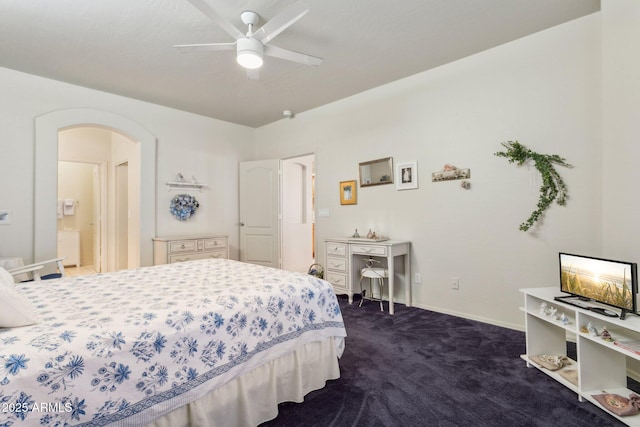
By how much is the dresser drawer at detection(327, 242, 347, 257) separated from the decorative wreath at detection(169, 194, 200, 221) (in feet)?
7.11

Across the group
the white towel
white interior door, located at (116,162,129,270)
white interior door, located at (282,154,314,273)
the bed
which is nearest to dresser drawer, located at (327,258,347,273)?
white interior door, located at (282,154,314,273)

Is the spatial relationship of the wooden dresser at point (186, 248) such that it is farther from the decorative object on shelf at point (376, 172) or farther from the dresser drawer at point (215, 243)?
the decorative object on shelf at point (376, 172)

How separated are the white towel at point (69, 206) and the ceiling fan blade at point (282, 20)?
630 cm

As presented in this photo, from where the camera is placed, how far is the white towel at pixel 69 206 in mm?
6218

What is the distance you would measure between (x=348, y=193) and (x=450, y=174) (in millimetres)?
1351

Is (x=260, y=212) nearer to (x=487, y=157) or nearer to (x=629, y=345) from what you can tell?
(x=487, y=157)

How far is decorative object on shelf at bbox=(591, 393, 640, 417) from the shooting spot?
5.12 feet

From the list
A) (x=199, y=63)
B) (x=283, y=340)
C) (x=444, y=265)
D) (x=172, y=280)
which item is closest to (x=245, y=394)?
(x=283, y=340)

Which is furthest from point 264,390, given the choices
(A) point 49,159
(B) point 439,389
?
(A) point 49,159

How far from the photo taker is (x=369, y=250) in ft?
11.2

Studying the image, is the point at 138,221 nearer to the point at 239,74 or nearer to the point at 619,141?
the point at 239,74

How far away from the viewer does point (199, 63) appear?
3061mm

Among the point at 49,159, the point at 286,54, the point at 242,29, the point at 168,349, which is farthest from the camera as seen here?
the point at 49,159

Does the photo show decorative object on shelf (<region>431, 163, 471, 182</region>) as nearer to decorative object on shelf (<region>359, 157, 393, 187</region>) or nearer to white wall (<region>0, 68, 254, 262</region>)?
decorative object on shelf (<region>359, 157, 393, 187</region>)
